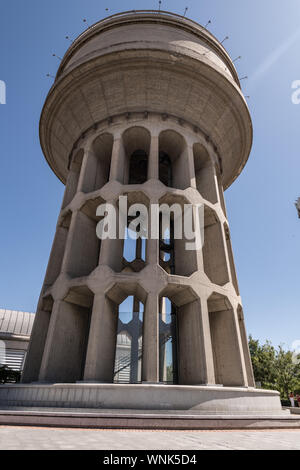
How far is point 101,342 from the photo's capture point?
10.6m

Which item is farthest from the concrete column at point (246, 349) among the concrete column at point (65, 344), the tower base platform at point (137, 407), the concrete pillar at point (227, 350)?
the concrete column at point (65, 344)

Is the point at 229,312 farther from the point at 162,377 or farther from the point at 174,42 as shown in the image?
the point at 174,42

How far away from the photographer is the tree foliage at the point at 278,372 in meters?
31.6

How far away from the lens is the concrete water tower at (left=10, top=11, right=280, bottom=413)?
1036 cm

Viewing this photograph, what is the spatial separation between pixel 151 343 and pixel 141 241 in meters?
11.0

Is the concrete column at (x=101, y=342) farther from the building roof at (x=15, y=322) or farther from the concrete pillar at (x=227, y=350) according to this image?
the building roof at (x=15, y=322)

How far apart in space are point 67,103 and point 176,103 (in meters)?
6.40

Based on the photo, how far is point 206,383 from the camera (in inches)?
405

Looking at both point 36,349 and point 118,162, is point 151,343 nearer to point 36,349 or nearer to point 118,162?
point 36,349

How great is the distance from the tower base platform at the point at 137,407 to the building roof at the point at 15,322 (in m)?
17.6

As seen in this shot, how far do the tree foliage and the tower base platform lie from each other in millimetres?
24907

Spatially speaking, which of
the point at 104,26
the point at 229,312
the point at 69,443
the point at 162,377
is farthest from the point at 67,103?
the point at 69,443

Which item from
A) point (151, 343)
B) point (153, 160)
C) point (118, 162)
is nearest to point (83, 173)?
point (118, 162)
